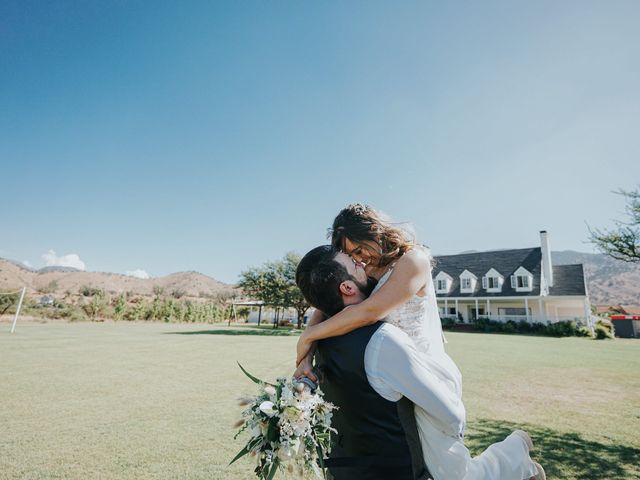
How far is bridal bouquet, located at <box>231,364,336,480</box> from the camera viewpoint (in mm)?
1660

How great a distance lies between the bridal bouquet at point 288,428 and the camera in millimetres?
1660

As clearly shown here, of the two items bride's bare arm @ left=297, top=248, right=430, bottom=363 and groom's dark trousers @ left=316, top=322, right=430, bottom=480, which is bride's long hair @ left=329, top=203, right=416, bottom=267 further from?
groom's dark trousers @ left=316, top=322, right=430, bottom=480

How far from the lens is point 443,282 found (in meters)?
40.9

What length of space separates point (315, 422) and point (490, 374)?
34.4 ft

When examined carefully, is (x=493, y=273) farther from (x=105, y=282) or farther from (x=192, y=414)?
(x=105, y=282)

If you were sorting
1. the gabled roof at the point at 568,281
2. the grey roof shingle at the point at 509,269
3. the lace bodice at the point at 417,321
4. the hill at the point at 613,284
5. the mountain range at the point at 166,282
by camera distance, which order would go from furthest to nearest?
the hill at the point at 613,284, the mountain range at the point at 166,282, the grey roof shingle at the point at 509,269, the gabled roof at the point at 568,281, the lace bodice at the point at 417,321

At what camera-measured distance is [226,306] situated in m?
54.4

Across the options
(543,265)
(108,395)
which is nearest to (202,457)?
(108,395)

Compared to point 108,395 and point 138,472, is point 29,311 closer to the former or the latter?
point 108,395

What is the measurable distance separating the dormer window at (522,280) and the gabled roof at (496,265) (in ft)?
1.14

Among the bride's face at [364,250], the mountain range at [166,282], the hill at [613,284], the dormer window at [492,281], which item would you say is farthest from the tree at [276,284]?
the hill at [613,284]

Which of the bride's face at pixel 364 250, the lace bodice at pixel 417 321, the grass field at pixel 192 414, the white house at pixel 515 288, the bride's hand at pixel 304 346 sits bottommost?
the grass field at pixel 192 414

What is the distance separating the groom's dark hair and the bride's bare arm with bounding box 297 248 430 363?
15cm

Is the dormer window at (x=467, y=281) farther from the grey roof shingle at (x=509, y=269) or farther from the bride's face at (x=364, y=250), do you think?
the bride's face at (x=364, y=250)
